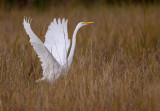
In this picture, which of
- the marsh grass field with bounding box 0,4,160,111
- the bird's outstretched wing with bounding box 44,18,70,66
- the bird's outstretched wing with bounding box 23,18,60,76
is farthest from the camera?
the bird's outstretched wing with bounding box 44,18,70,66

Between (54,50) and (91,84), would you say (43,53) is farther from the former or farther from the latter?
(91,84)

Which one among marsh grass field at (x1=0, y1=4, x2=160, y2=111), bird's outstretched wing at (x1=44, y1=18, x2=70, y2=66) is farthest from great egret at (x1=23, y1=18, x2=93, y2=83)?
marsh grass field at (x1=0, y1=4, x2=160, y2=111)

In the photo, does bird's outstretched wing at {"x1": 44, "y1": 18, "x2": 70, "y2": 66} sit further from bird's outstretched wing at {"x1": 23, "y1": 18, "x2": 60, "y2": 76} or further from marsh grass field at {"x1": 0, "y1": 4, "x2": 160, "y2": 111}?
bird's outstretched wing at {"x1": 23, "y1": 18, "x2": 60, "y2": 76}

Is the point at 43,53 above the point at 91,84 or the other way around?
above

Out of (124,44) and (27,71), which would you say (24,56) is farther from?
(124,44)

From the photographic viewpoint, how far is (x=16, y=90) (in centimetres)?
300

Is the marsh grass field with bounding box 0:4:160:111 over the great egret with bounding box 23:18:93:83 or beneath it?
beneath

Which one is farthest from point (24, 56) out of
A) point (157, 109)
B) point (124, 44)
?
point (157, 109)

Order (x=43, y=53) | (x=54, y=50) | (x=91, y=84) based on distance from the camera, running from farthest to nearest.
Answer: (x=54, y=50) < (x=43, y=53) < (x=91, y=84)

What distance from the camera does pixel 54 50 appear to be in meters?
4.08

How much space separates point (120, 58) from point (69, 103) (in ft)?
5.01

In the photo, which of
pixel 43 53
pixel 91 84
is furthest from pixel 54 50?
pixel 91 84

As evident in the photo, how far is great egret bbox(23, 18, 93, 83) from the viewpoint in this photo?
3.25 meters

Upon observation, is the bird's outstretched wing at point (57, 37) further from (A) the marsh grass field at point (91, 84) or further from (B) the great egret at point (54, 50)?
(A) the marsh grass field at point (91, 84)
